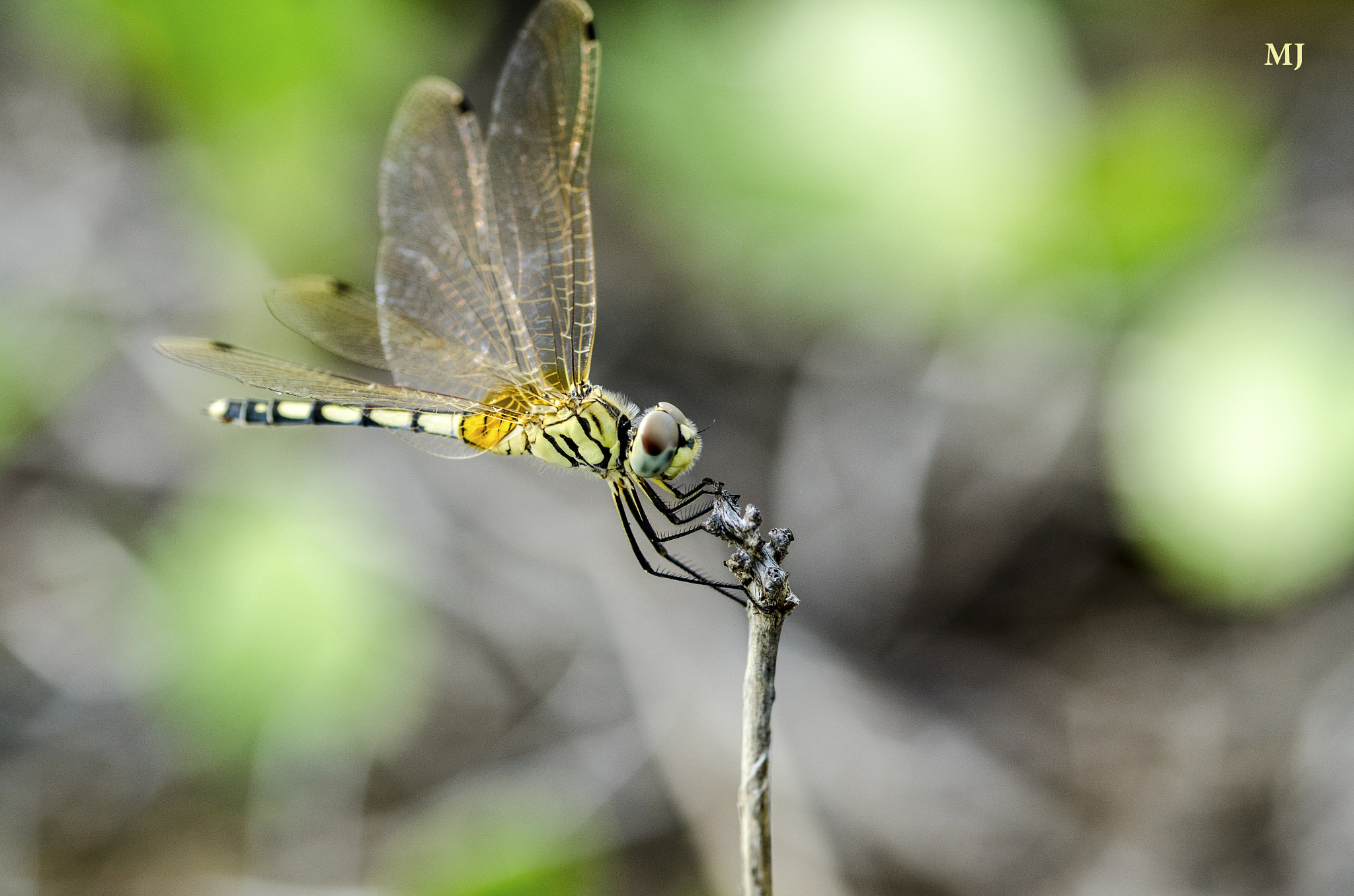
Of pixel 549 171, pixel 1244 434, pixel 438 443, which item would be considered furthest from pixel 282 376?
pixel 1244 434

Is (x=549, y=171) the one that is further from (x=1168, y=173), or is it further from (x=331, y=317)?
(x=1168, y=173)

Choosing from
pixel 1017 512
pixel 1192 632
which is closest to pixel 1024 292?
pixel 1017 512

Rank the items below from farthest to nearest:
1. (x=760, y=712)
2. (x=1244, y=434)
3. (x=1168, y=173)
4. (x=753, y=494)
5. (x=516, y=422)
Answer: (x=753, y=494)
(x=1168, y=173)
(x=1244, y=434)
(x=516, y=422)
(x=760, y=712)

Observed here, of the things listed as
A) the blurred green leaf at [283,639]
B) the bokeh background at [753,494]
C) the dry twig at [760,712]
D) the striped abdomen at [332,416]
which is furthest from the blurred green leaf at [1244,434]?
the blurred green leaf at [283,639]

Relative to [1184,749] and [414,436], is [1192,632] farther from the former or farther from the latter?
[414,436]

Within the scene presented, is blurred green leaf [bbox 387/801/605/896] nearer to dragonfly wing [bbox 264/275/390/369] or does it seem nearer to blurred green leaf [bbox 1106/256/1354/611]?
dragonfly wing [bbox 264/275/390/369]

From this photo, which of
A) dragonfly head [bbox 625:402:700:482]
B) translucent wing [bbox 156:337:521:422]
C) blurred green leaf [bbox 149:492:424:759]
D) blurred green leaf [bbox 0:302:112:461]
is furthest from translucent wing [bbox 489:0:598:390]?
blurred green leaf [bbox 0:302:112:461]
